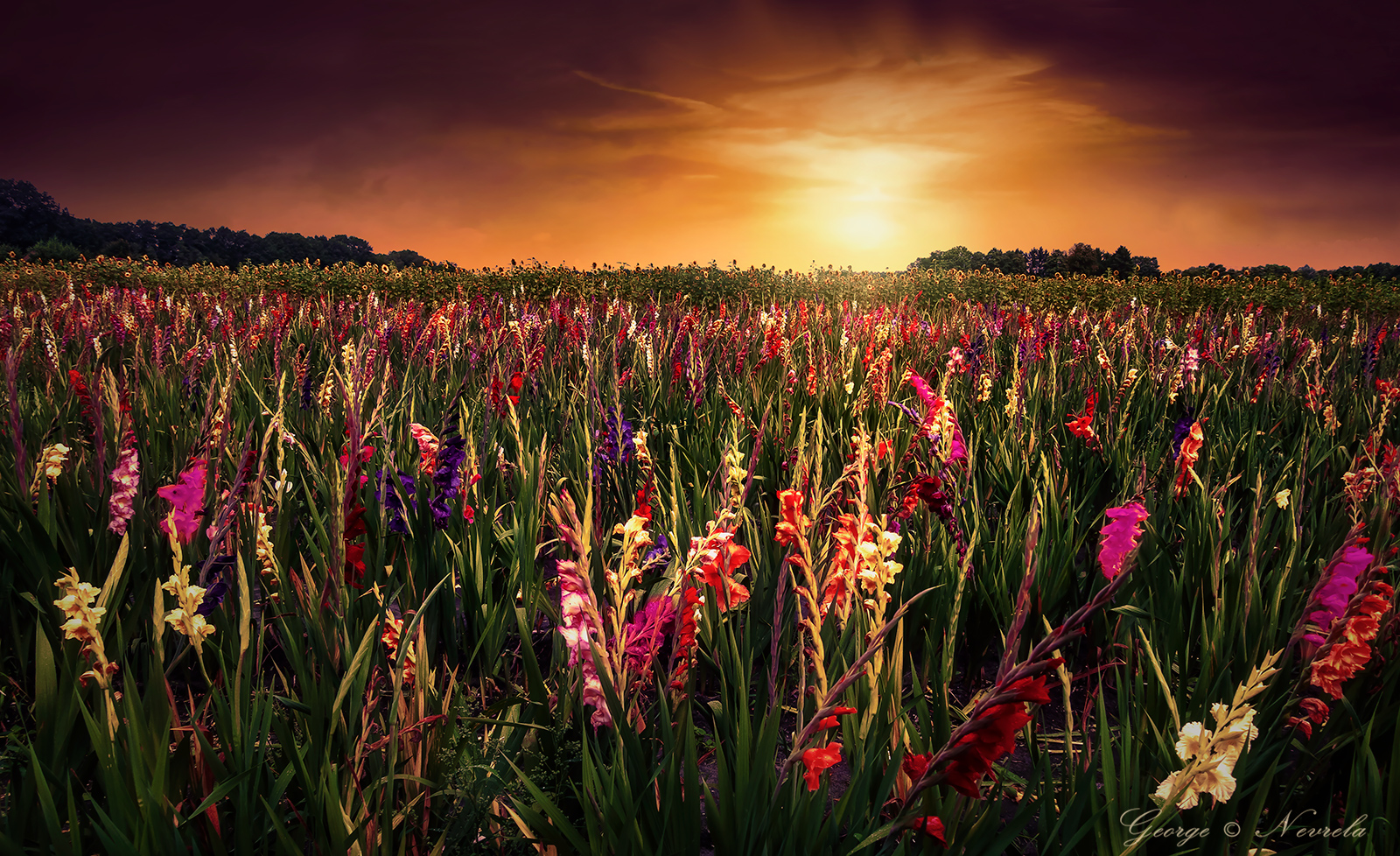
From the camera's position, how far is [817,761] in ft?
2.63

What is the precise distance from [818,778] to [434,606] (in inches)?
49.0

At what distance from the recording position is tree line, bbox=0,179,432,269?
34.1 meters

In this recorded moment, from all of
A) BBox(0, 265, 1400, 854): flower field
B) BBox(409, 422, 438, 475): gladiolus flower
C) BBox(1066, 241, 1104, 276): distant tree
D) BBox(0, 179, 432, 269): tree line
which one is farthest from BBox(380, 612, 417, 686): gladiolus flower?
BBox(1066, 241, 1104, 276): distant tree

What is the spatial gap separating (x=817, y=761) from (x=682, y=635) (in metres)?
→ 0.26

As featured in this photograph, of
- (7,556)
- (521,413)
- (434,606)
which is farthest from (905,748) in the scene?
(521,413)

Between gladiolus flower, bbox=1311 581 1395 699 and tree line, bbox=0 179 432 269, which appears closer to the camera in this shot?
gladiolus flower, bbox=1311 581 1395 699

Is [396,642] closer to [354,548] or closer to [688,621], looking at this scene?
[354,548]

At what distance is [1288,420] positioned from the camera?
3.42 meters

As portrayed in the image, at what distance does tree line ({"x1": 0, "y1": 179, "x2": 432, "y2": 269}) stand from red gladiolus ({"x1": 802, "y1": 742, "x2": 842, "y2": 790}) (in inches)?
1435

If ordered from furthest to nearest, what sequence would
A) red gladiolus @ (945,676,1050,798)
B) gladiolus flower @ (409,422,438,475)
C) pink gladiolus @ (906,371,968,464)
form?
1. pink gladiolus @ (906,371,968,464)
2. gladiolus flower @ (409,422,438,475)
3. red gladiolus @ (945,676,1050,798)

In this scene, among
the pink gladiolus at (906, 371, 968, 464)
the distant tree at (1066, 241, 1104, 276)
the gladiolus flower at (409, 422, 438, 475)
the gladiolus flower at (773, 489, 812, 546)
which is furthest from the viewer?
the distant tree at (1066, 241, 1104, 276)

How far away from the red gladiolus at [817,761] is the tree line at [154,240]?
36.5 meters

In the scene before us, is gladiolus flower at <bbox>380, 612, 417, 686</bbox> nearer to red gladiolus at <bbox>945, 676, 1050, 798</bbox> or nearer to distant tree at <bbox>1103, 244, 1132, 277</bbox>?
red gladiolus at <bbox>945, 676, 1050, 798</bbox>

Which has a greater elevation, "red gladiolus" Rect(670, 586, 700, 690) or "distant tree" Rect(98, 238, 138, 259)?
"distant tree" Rect(98, 238, 138, 259)
